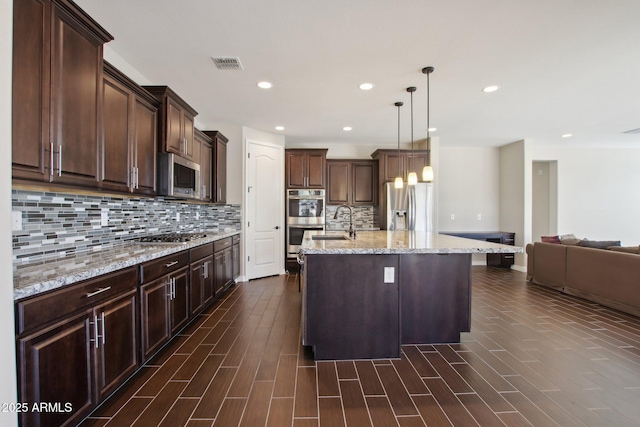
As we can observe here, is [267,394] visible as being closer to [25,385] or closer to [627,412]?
[25,385]

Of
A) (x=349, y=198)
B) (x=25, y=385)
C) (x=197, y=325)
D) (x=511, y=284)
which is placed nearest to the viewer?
(x=25, y=385)

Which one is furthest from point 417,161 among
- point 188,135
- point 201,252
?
point 201,252

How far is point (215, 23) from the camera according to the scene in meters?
2.07

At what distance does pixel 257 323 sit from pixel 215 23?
2.72 metres

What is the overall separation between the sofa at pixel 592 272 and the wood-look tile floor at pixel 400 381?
1.20ft

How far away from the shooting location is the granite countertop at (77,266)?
4.11 ft

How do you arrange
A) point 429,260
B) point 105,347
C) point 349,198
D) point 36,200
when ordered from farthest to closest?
point 349,198 < point 429,260 < point 36,200 < point 105,347

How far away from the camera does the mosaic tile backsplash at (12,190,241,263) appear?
5.62ft

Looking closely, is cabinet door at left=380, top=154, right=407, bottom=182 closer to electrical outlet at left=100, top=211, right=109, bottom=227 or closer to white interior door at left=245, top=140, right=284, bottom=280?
white interior door at left=245, top=140, right=284, bottom=280

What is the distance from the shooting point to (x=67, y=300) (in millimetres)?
1373

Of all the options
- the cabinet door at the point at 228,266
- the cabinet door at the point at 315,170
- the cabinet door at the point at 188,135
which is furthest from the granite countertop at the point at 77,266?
the cabinet door at the point at 315,170

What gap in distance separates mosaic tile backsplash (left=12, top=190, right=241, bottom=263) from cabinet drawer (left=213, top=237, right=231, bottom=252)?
2.03 ft

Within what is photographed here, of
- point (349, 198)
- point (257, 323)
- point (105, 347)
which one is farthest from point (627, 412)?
point (349, 198)

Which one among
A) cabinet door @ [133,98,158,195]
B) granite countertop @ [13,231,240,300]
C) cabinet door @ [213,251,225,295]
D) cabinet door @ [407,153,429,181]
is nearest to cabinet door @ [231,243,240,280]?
cabinet door @ [213,251,225,295]
